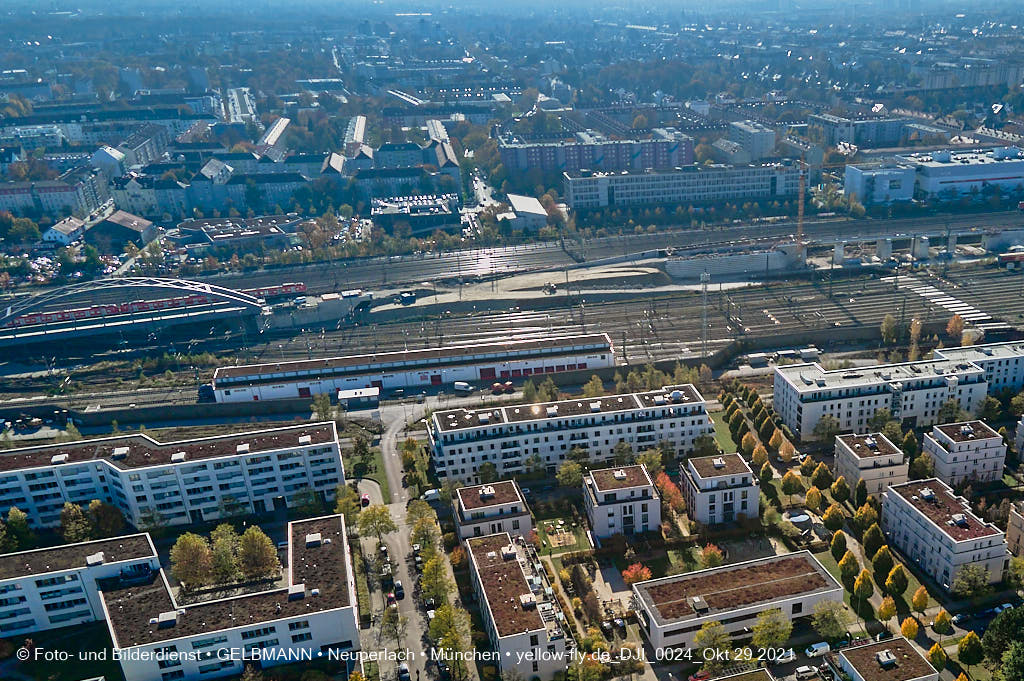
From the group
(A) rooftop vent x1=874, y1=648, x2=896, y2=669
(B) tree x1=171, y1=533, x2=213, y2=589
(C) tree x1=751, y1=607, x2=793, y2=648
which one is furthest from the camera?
(B) tree x1=171, y1=533, x2=213, y2=589

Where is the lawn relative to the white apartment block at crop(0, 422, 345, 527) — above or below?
below

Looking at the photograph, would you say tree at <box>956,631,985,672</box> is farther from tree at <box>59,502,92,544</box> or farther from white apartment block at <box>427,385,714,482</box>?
tree at <box>59,502,92,544</box>

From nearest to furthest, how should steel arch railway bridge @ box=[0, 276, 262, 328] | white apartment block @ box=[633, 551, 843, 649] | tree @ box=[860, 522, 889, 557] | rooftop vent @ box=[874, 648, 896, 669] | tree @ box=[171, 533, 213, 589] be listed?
rooftop vent @ box=[874, 648, 896, 669] < white apartment block @ box=[633, 551, 843, 649] < tree @ box=[171, 533, 213, 589] < tree @ box=[860, 522, 889, 557] < steel arch railway bridge @ box=[0, 276, 262, 328]

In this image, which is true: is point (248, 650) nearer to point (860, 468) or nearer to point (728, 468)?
point (728, 468)

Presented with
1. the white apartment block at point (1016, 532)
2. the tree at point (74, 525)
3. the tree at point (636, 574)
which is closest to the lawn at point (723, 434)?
the tree at point (636, 574)

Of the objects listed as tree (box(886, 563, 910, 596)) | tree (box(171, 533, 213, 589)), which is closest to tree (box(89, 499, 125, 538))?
tree (box(171, 533, 213, 589))

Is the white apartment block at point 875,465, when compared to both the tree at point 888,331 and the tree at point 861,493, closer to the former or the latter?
the tree at point 861,493

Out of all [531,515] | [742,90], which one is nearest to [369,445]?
[531,515]
